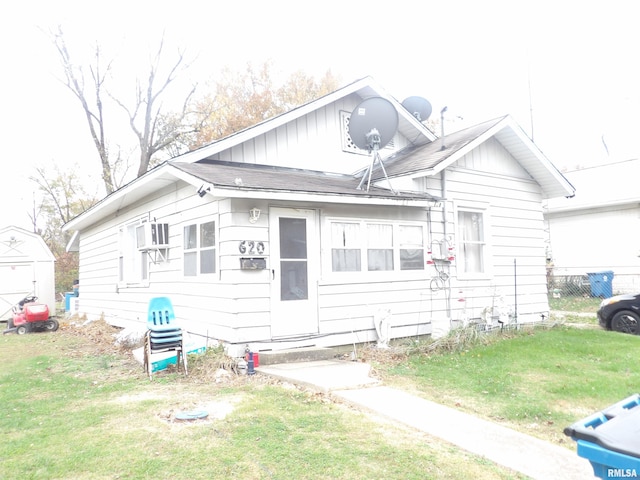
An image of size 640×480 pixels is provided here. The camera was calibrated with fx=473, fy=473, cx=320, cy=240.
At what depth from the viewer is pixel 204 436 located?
4.03m

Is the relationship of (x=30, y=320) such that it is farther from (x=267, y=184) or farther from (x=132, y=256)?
(x=267, y=184)

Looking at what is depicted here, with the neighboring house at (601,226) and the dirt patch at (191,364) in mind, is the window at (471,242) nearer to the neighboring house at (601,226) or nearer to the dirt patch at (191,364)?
the dirt patch at (191,364)

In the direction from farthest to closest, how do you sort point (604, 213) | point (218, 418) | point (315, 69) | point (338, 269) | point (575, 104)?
1. point (575, 104)
2. point (315, 69)
3. point (604, 213)
4. point (338, 269)
5. point (218, 418)

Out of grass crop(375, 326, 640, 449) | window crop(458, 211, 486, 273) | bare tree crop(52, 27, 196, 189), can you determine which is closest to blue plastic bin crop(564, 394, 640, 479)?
grass crop(375, 326, 640, 449)

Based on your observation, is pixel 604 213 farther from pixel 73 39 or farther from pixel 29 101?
pixel 29 101

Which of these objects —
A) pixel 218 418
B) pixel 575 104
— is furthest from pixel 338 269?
pixel 575 104

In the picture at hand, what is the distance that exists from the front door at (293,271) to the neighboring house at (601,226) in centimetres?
1267

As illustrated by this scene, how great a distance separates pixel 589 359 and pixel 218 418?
5749 mm

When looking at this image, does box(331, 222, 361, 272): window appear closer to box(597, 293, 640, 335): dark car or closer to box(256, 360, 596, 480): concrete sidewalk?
box(256, 360, 596, 480): concrete sidewalk

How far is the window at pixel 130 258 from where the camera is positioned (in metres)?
10.5

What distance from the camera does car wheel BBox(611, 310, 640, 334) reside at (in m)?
9.50

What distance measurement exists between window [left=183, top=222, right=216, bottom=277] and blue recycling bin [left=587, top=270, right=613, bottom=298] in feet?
43.5

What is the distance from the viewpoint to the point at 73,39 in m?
21.8

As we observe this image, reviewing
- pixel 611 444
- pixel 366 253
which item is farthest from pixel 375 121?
pixel 611 444
